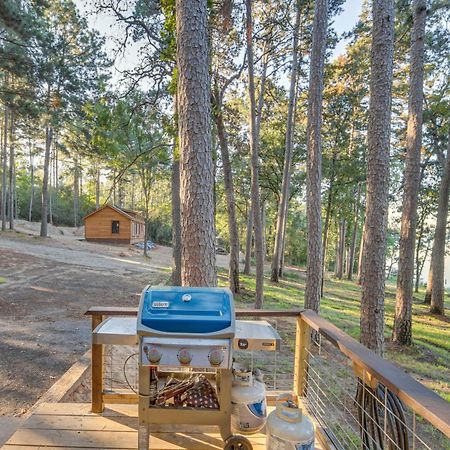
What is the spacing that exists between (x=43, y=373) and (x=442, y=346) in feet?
23.6

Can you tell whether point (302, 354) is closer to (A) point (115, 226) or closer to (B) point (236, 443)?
(B) point (236, 443)

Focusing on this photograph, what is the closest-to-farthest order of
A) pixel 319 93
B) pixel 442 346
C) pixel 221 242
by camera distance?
pixel 319 93, pixel 442 346, pixel 221 242

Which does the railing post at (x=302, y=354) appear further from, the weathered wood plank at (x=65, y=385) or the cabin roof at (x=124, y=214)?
the cabin roof at (x=124, y=214)

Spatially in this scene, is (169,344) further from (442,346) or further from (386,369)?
(442,346)

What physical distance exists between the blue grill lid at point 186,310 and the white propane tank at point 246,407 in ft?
1.82

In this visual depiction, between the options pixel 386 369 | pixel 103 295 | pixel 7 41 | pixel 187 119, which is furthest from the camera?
pixel 7 41

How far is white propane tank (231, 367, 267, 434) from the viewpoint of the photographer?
195cm

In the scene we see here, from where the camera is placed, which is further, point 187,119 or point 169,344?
point 187,119

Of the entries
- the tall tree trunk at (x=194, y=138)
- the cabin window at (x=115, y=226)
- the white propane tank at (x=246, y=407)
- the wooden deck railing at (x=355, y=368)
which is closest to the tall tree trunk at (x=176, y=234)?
the tall tree trunk at (x=194, y=138)

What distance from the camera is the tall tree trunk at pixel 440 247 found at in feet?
31.3

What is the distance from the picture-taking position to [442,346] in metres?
6.84

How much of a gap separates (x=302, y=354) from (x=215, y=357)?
1.15 meters

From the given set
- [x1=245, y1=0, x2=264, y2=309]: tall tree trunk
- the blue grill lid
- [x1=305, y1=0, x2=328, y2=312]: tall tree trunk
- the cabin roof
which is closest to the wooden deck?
the blue grill lid

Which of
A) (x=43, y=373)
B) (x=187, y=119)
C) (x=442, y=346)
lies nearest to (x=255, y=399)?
(x=187, y=119)
